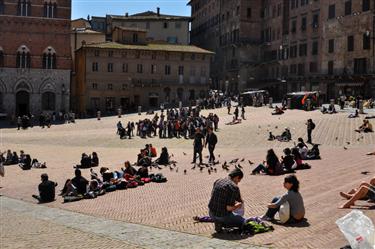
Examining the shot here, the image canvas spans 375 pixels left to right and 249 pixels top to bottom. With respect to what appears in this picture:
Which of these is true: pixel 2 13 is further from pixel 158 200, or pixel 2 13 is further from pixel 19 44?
pixel 158 200

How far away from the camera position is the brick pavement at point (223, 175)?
483 inches

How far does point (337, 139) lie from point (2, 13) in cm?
4479

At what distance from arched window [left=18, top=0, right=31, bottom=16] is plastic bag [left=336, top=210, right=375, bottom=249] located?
60.1m

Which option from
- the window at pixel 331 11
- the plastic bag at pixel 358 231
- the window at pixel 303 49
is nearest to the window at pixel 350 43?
the window at pixel 331 11

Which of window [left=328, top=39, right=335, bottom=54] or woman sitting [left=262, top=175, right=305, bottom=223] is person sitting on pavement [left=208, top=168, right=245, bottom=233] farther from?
window [left=328, top=39, right=335, bottom=54]

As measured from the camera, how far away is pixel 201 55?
A: 7456 cm

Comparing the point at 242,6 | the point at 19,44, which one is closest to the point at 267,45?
the point at 242,6

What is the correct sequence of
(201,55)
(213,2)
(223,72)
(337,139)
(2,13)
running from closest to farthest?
1. (337,139)
2. (2,13)
3. (201,55)
4. (223,72)
5. (213,2)

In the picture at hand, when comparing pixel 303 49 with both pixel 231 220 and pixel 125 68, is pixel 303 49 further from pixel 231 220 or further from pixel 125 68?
pixel 231 220

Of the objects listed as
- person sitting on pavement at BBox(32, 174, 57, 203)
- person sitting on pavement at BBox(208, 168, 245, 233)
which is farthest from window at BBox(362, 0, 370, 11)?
person sitting on pavement at BBox(208, 168, 245, 233)

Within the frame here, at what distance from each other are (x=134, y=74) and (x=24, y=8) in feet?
52.5

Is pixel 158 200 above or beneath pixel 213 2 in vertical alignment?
beneath

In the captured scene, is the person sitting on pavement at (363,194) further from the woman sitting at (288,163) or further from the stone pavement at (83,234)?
the woman sitting at (288,163)

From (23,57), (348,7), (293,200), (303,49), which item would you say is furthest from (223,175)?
(303,49)
